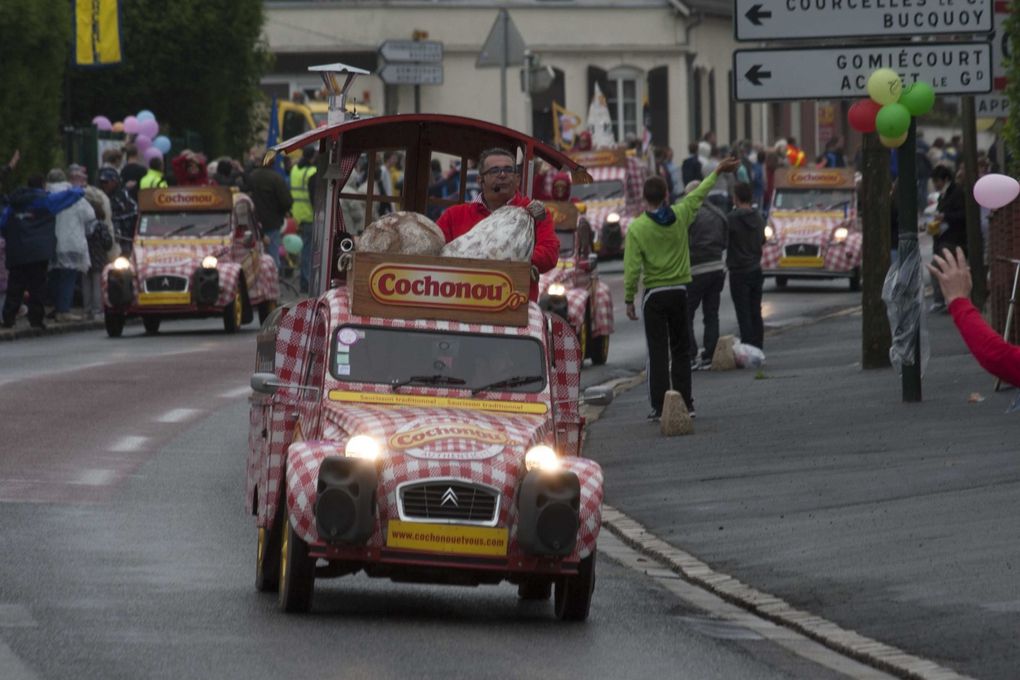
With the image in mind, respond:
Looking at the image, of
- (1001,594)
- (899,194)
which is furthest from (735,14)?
(1001,594)

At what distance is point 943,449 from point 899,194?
14.1ft

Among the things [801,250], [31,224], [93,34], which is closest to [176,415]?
[31,224]

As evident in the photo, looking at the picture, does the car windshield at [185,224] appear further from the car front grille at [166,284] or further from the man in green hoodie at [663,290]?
the man in green hoodie at [663,290]

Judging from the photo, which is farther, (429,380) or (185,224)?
(185,224)

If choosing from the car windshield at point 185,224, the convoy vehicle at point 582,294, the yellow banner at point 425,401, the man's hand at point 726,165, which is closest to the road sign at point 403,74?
the car windshield at point 185,224

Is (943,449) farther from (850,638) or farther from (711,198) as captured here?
(711,198)

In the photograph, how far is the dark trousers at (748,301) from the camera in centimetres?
2628

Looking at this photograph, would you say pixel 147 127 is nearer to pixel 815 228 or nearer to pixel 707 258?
pixel 815 228

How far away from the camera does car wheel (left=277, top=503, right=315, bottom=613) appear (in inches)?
438

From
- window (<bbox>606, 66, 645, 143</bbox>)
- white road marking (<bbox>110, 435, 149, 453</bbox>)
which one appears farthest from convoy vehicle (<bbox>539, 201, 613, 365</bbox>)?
window (<bbox>606, 66, 645, 143</bbox>)

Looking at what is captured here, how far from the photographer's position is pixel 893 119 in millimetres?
19438

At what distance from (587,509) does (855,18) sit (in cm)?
947

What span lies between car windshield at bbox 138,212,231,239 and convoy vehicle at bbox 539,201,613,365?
6109 millimetres

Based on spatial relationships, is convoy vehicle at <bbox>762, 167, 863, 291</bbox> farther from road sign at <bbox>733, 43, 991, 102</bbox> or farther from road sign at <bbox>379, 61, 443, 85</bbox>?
road sign at <bbox>733, 43, 991, 102</bbox>
